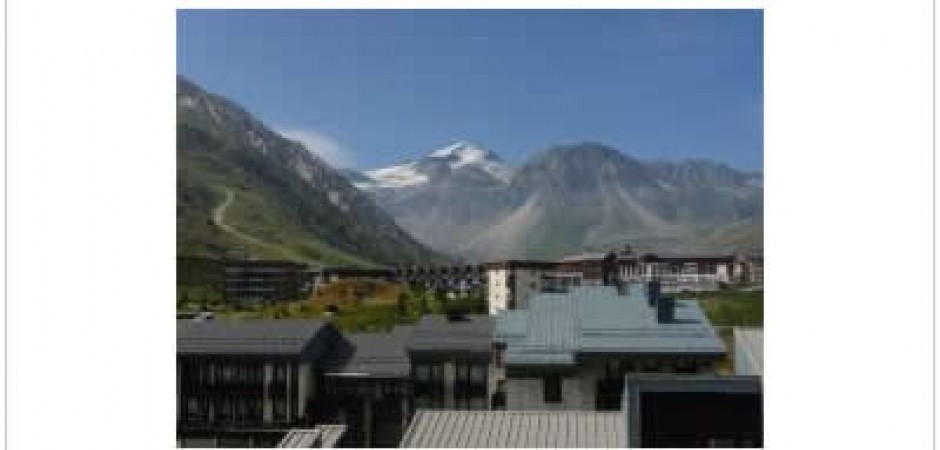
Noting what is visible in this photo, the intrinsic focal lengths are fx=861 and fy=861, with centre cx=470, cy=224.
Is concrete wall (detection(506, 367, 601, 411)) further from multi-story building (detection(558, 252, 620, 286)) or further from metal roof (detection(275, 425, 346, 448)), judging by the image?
multi-story building (detection(558, 252, 620, 286))

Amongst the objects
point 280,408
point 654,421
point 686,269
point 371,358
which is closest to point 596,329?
point 371,358

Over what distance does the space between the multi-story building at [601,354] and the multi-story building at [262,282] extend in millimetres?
61667

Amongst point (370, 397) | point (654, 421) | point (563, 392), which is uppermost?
point (654, 421)

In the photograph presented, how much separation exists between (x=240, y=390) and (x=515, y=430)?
1471 cm

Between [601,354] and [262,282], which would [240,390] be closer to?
[601,354]

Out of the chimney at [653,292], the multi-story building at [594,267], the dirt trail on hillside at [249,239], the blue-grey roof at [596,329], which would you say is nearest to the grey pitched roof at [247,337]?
the blue-grey roof at [596,329]

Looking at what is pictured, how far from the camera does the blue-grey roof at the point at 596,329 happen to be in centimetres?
1970

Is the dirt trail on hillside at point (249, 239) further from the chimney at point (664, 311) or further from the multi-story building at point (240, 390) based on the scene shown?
the chimney at point (664, 311)

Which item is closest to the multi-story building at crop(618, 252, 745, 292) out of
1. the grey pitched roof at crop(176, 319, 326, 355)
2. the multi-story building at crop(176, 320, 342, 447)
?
the grey pitched roof at crop(176, 319, 326, 355)

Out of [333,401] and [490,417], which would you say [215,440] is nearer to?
[333,401]

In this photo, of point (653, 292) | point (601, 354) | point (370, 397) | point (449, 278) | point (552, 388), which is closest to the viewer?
point (601, 354)

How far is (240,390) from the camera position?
24250 millimetres

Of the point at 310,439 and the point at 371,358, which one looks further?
the point at 371,358
